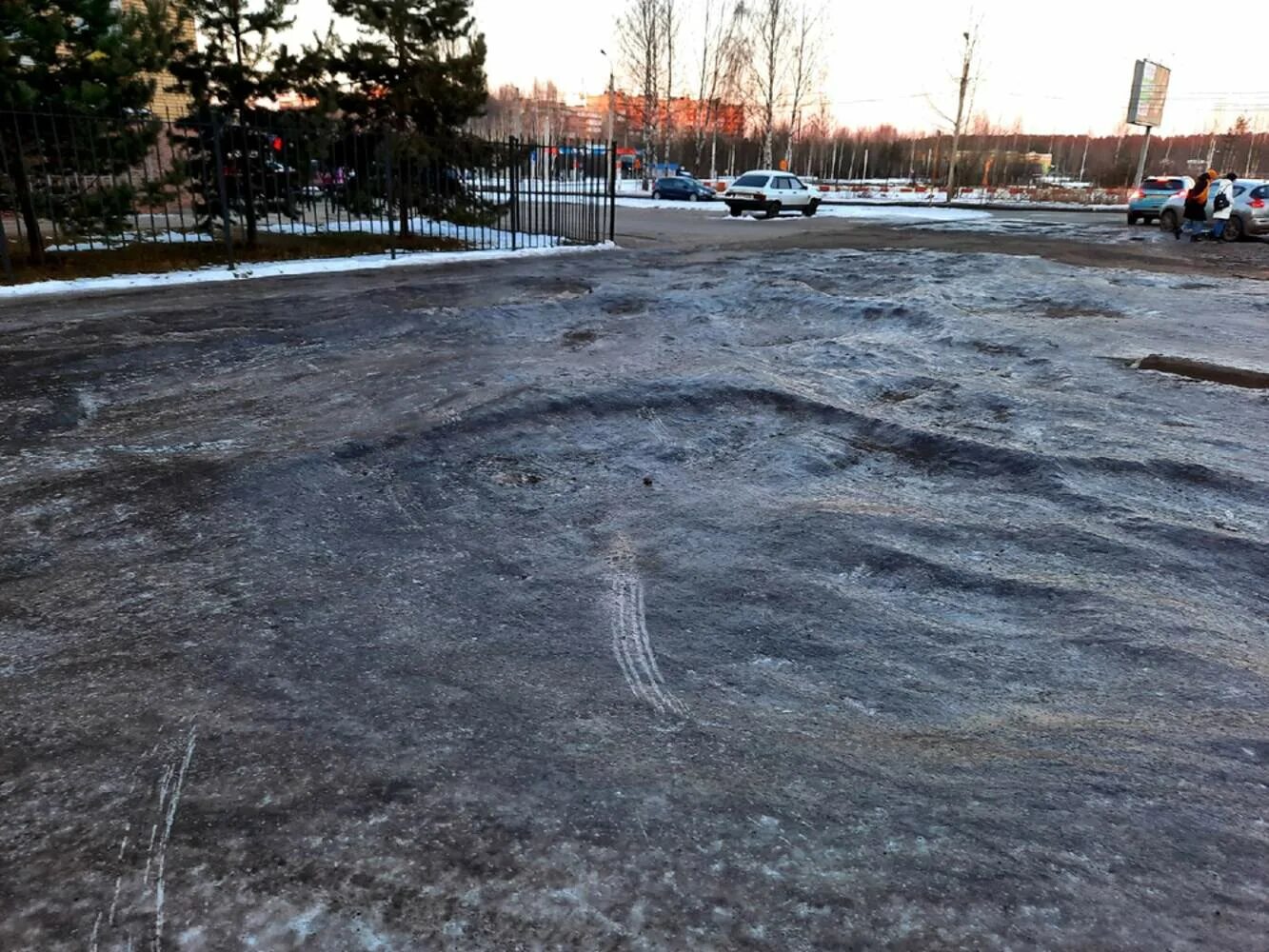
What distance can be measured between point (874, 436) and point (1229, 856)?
3896 mm

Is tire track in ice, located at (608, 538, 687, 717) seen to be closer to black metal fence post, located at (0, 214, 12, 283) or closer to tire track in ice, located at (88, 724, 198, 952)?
tire track in ice, located at (88, 724, 198, 952)

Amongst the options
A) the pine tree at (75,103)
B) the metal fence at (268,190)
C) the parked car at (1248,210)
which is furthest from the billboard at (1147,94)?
the pine tree at (75,103)

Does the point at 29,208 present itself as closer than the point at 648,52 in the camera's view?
Yes

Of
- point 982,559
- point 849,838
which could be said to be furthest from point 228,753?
point 982,559

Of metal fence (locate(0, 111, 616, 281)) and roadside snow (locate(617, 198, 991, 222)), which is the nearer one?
metal fence (locate(0, 111, 616, 281))

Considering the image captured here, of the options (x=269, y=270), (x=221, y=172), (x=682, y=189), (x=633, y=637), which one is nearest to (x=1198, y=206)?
(x=269, y=270)

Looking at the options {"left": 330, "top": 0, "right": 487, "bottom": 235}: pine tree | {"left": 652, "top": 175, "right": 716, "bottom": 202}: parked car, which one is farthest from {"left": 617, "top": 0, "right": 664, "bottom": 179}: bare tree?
{"left": 330, "top": 0, "right": 487, "bottom": 235}: pine tree

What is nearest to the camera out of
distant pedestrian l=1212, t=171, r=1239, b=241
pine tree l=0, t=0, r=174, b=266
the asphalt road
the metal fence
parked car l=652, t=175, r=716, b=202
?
pine tree l=0, t=0, r=174, b=266

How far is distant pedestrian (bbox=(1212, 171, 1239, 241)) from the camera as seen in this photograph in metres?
22.5

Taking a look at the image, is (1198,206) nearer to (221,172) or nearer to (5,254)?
(221,172)

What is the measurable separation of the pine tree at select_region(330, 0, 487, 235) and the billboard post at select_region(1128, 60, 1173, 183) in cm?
4437

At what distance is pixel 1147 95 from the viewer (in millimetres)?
47375

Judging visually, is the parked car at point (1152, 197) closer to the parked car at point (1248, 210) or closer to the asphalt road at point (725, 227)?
the asphalt road at point (725, 227)

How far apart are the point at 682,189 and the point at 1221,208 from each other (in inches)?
1172
